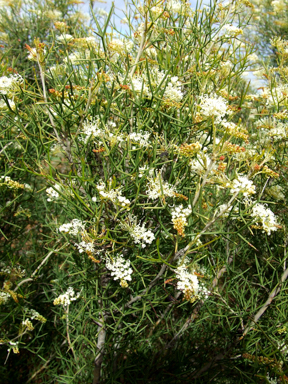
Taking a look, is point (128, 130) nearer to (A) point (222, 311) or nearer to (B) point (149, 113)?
(B) point (149, 113)

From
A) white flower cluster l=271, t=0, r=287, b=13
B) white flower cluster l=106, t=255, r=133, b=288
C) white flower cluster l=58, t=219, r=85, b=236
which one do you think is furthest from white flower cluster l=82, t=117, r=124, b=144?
white flower cluster l=271, t=0, r=287, b=13

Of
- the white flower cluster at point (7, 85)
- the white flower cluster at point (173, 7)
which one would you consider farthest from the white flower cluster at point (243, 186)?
the white flower cluster at point (173, 7)

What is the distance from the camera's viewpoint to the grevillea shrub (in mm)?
823

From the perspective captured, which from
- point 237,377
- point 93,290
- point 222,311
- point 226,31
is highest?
point 226,31

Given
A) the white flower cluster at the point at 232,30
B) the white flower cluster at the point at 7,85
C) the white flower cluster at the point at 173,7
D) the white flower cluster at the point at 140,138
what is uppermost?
the white flower cluster at the point at 173,7

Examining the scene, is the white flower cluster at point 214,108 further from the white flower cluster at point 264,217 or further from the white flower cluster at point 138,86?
the white flower cluster at point 264,217

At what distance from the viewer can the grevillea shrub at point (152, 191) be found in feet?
A: 2.70

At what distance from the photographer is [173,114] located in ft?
3.20

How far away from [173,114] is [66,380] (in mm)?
1165

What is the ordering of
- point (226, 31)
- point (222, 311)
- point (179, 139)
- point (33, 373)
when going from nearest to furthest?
point (179, 139), point (226, 31), point (222, 311), point (33, 373)

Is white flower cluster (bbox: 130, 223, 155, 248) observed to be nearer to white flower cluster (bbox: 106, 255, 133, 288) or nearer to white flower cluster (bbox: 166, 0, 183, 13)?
white flower cluster (bbox: 106, 255, 133, 288)

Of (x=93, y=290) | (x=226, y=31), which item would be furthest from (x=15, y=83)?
(x=226, y=31)

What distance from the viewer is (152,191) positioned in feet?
2.66

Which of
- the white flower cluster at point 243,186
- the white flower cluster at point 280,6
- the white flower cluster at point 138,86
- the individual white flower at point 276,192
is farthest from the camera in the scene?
Answer: the white flower cluster at point 280,6
